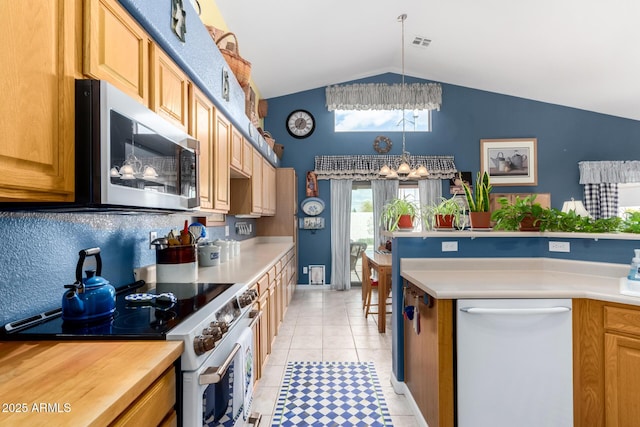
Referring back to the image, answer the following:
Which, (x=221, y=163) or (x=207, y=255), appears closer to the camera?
(x=221, y=163)

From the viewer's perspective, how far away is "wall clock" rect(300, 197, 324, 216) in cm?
605

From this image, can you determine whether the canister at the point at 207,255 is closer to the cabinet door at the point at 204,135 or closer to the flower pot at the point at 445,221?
the cabinet door at the point at 204,135

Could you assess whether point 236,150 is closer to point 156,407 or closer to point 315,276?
point 156,407

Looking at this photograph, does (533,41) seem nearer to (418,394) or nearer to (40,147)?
(418,394)

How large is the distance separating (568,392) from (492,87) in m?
5.63

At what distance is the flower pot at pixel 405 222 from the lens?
2447 millimetres

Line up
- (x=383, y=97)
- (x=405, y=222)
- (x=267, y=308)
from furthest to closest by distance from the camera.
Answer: (x=383, y=97), (x=267, y=308), (x=405, y=222)

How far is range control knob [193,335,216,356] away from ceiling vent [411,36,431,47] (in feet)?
A: 16.3

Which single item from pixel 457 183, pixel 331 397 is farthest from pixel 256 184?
pixel 457 183

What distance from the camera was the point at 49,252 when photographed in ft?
4.23

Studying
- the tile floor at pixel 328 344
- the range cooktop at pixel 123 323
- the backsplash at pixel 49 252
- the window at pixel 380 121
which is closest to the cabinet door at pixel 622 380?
the tile floor at pixel 328 344

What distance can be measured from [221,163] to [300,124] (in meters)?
3.90

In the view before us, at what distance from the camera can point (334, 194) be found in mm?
6027

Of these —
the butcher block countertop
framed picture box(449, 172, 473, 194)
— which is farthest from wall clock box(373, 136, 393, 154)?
the butcher block countertop
